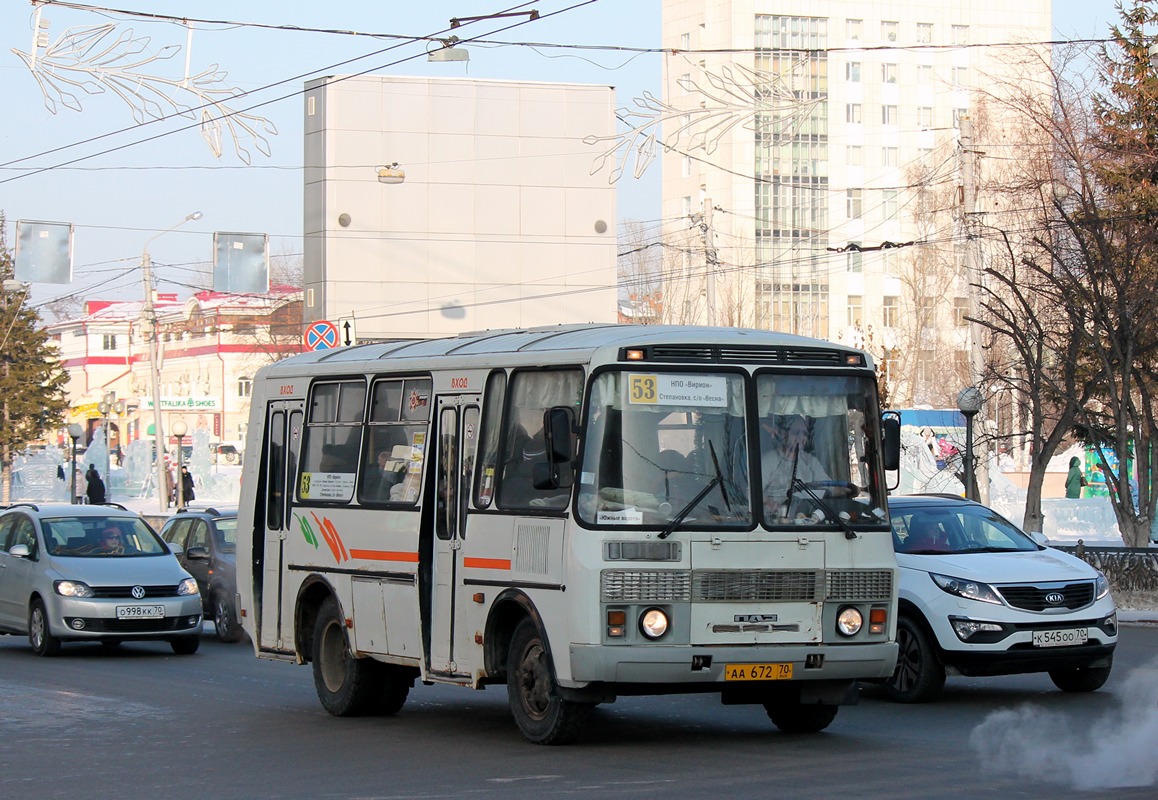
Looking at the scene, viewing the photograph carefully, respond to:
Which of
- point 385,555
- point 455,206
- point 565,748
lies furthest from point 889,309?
point 565,748

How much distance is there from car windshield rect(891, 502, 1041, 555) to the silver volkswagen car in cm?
818

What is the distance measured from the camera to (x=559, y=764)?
10.3m

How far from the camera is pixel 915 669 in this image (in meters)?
13.8

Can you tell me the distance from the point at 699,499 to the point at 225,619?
11.6m

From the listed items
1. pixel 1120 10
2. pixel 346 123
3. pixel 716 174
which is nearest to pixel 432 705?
pixel 1120 10

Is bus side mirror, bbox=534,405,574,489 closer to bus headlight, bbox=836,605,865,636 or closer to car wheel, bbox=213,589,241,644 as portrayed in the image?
bus headlight, bbox=836,605,865,636

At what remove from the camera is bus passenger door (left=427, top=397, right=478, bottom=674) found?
38.6ft

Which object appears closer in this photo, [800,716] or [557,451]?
[557,451]

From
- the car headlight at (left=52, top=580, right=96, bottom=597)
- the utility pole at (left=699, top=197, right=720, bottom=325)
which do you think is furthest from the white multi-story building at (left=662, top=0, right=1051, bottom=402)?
the car headlight at (left=52, top=580, right=96, bottom=597)

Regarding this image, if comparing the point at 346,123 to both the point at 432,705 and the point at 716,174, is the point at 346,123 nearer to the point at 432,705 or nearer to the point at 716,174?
the point at 432,705

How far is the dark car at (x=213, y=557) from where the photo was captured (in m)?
21.0

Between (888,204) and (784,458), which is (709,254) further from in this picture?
(888,204)

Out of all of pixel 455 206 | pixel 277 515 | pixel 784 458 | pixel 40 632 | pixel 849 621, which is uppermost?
pixel 455 206

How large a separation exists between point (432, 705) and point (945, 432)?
1616 inches
